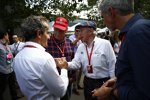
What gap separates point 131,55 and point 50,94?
1.53 meters

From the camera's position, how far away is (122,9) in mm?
2338

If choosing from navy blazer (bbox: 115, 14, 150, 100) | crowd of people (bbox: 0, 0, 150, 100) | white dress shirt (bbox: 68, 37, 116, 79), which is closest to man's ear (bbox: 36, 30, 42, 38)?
crowd of people (bbox: 0, 0, 150, 100)


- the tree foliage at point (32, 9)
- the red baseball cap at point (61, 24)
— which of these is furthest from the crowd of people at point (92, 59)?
the tree foliage at point (32, 9)

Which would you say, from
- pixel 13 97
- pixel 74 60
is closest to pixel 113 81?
pixel 74 60

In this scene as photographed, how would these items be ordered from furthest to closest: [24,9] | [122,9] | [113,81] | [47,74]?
[24,9]
[47,74]
[113,81]
[122,9]

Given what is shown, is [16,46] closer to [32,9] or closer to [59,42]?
[32,9]

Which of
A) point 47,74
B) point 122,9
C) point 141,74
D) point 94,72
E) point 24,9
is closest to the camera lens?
point 141,74

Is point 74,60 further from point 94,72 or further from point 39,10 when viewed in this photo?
point 39,10

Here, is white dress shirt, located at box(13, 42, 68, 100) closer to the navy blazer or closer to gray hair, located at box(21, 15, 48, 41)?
gray hair, located at box(21, 15, 48, 41)

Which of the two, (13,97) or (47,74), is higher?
(47,74)

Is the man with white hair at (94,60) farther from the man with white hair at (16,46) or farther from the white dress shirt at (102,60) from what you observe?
the man with white hair at (16,46)

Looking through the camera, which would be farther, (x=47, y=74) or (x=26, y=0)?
(x=26, y=0)

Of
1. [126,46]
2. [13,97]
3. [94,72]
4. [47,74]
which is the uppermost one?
[126,46]

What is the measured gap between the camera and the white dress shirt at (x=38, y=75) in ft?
10.4
